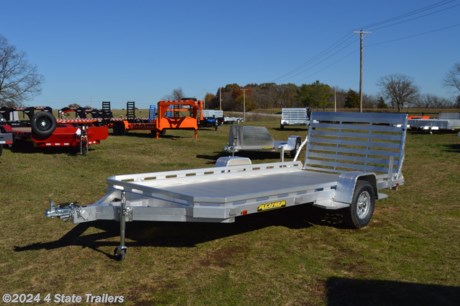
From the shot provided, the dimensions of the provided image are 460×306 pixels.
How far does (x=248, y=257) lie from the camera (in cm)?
521

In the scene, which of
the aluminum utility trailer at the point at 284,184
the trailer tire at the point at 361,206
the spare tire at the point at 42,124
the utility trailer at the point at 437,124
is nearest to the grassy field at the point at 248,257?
the trailer tire at the point at 361,206

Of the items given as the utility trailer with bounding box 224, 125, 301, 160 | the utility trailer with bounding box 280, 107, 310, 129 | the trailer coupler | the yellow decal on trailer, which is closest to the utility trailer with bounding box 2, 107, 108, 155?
the utility trailer with bounding box 224, 125, 301, 160

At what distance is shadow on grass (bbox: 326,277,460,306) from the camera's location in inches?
161

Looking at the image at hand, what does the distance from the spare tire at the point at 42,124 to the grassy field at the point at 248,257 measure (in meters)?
5.53

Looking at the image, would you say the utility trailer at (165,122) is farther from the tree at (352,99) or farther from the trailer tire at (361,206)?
the tree at (352,99)

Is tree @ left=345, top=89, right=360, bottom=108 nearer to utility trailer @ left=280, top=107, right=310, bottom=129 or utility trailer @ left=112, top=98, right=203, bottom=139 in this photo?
utility trailer @ left=280, top=107, right=310, bottom=129

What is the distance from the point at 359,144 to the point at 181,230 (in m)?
3.21

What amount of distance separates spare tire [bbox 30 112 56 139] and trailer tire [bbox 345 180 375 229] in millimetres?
10424

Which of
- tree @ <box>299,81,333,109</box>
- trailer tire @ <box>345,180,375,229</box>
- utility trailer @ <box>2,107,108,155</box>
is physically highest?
tree @ <box>299,81,333,109</box>

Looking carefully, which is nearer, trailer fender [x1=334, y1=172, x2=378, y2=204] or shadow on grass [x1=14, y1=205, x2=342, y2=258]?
shadow on grass [x1=14, y1=205, x2=342, y2=258]

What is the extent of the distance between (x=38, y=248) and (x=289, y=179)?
11.5 ft

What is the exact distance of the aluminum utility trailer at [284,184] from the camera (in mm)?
4598

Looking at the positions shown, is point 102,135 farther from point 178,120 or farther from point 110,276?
point 110,276

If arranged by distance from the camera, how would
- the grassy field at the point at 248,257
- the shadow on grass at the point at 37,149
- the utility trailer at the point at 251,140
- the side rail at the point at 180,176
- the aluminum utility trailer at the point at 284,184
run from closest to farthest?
1. the grassy field at the point at 248,257
2. the aluminum utility trailer at the point at 284,184
3. the side rail at the point at 180,176
4. the utility trailer at the point at 251,140
5. the shadow on grass at the point at 37,149
